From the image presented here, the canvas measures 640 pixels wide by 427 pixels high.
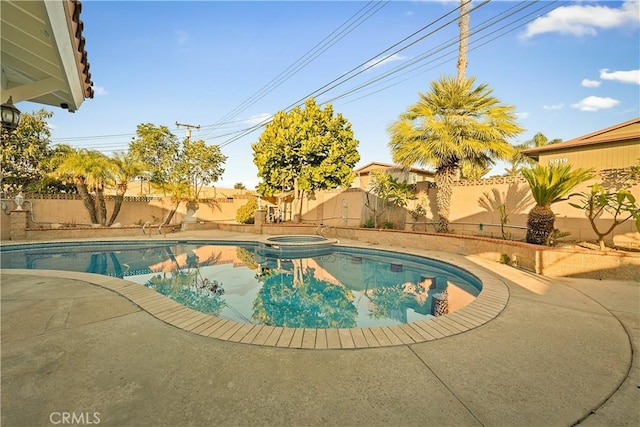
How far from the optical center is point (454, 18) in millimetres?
9852

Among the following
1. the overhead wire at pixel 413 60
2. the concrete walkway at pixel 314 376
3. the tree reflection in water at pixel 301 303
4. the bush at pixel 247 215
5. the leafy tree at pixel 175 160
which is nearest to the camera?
the concrete walkway at pixel 314 376

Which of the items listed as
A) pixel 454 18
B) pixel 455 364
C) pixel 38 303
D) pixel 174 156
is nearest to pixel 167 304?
pixel 38 303

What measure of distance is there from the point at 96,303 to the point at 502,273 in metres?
9.23

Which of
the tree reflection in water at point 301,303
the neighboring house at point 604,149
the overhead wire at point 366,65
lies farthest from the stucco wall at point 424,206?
the tree reflection in water at point 301,303

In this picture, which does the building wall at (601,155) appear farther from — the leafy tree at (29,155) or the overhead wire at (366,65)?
the leafy tree at (29,155)

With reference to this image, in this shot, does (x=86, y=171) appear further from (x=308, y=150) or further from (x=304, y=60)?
(x=304, y=60)

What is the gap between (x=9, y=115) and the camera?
354 cm

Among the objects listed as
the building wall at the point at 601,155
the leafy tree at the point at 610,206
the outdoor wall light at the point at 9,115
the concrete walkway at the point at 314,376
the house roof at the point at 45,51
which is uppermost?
the building wall at the point at 601,155

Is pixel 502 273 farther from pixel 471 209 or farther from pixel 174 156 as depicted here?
pixel 174 156

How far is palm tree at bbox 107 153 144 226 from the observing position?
15.6m

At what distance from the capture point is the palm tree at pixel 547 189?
24.8ft

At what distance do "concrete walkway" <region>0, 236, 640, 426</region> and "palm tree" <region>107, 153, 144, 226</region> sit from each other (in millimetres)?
13793

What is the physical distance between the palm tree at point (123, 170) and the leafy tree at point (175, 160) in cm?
195

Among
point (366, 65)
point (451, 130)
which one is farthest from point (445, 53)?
point (451, 130)
